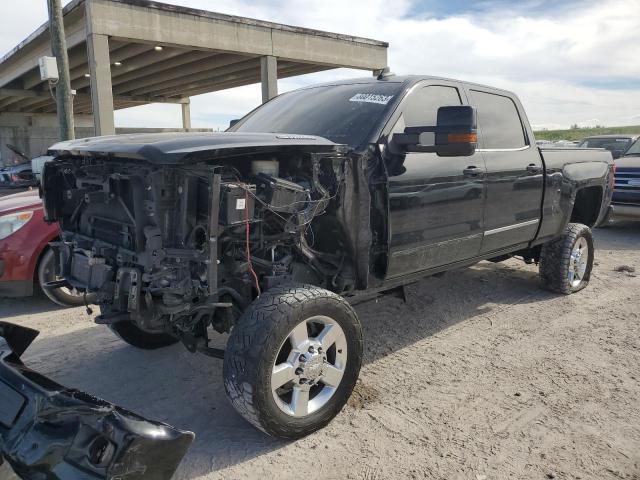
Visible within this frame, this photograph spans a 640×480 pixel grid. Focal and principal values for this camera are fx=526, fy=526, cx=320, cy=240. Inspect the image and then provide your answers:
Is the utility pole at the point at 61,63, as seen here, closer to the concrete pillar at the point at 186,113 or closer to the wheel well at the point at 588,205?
the wheel well at the point at 588,205

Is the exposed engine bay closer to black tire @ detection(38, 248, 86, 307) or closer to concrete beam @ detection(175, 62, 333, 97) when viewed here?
black tire @ detection(38, 248, 86, 307)

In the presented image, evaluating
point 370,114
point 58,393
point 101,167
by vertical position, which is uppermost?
point 370,114

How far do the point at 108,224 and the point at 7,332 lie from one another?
81cm

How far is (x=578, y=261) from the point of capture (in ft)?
18.6

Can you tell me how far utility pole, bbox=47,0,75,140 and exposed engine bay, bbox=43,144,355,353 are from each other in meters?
7.18

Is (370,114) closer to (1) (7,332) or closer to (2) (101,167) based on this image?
(2) (101,167)

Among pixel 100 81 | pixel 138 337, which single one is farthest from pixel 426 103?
pixel 100 81

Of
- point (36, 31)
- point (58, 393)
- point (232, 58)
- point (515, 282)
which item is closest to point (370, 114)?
point (58, 393)

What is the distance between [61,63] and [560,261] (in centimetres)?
892

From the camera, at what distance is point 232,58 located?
17609 millimetres

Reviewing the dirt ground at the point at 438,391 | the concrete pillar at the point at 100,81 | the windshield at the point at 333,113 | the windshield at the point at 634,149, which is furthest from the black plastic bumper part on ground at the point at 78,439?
the concrete pillar at the point at 100,81

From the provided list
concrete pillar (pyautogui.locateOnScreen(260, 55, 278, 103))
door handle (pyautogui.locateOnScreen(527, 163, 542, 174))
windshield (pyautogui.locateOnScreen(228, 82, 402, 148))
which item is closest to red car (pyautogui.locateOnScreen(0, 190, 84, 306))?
windshield (pyautogui.locateOnScreen(228, 82, 402, 148))

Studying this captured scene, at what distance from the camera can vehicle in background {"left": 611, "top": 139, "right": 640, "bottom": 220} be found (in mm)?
9427

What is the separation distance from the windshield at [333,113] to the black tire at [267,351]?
3.84 feet
